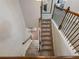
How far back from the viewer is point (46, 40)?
6762 mm

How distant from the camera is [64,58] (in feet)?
3.60

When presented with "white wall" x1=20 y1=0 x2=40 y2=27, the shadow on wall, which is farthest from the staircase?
the shadow on wall

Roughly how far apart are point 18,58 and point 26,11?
21.5ft

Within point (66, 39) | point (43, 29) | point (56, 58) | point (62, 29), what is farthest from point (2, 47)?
point (43, 29)

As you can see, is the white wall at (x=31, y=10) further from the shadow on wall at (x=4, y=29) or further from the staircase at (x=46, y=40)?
the shadow on wall at (x=4, y=29)

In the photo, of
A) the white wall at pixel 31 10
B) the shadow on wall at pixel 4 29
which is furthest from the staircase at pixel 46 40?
the shadow on wall at pixel 4 29

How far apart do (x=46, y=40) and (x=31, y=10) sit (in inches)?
81.5

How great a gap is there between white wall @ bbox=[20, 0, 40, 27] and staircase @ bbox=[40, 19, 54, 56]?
1.79 feet

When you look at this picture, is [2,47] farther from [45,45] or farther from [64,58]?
[45,45]

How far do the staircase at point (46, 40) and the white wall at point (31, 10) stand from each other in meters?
0.54

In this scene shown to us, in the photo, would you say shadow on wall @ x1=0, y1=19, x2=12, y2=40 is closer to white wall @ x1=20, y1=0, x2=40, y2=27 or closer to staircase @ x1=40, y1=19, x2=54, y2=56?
staircase @ x1=40, y1=19, x2=54, y2=56

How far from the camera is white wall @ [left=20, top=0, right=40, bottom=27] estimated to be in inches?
280

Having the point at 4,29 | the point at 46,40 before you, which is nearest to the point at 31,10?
the point at 46,40

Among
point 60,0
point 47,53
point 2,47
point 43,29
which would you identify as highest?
point 2,47
